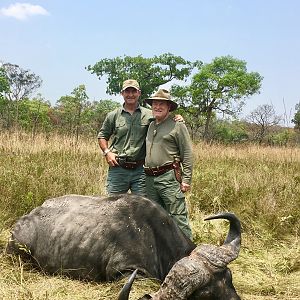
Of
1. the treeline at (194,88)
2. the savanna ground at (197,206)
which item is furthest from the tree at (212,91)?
the savanna ground at (197,206)

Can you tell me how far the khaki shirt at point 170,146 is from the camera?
17.0ft

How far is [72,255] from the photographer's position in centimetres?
453

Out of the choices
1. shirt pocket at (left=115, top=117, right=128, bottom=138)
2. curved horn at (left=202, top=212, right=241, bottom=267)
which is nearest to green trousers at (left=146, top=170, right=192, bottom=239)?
shirt pocket at (left=115, top=117, right=128, bottom=138)

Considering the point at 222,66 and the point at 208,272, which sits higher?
the point at 222,66

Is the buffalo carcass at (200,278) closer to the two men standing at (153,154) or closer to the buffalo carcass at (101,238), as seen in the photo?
the buffalo carcass at (101,238)

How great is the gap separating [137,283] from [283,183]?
5.18 m

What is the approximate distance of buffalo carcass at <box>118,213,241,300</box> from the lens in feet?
9.60

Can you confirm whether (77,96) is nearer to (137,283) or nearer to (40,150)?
(40,150)

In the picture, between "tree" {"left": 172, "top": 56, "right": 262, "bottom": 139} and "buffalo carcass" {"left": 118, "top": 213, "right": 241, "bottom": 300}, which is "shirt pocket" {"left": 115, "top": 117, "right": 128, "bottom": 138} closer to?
"buffalo carcass" {"left": 118, "top": 213, "right": 241, "bottom": 300}

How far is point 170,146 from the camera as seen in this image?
5234 millimetres

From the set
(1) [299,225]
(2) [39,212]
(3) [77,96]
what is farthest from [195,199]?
(3) [77,96]

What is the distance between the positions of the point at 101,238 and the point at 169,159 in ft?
4.28

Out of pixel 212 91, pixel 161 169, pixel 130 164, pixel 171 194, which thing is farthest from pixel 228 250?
pixel 212 91

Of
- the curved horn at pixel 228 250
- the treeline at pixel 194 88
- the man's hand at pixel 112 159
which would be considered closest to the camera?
the curved horn at pixel 228 250
